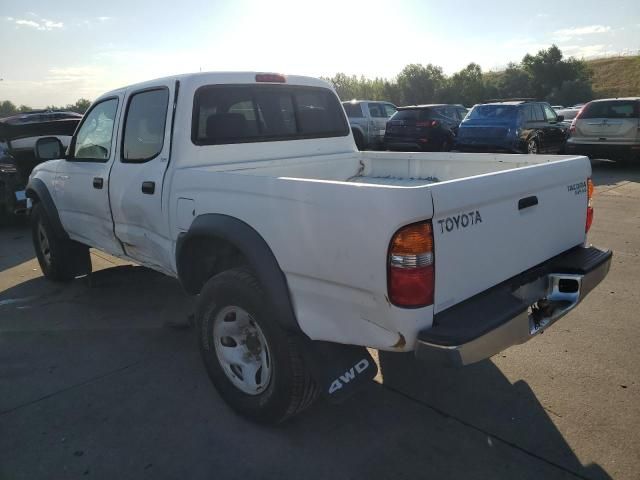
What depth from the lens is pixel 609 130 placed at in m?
11.9

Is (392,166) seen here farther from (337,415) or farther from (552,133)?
(552,133)

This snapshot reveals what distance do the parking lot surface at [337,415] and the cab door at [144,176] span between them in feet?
2.72

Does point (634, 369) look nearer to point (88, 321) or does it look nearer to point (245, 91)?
point (245, 91)

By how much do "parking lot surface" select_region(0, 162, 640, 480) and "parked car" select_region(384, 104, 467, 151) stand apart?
10099 mm

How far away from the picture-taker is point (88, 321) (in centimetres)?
445

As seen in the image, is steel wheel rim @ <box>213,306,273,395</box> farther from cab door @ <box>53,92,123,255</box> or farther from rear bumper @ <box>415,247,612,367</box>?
cab door @ <box>53,92,123,255</box>

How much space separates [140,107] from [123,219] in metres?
0.89

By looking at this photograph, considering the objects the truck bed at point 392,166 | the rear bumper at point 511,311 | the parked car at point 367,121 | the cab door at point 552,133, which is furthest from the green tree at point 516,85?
the rear bumper at point 511,311

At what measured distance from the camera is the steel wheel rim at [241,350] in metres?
2.80

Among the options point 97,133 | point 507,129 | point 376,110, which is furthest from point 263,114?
point 376,110

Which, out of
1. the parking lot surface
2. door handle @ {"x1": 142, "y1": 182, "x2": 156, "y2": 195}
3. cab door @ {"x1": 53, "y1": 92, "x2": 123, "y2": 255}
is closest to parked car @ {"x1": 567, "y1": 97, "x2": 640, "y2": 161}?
the parking lot surface

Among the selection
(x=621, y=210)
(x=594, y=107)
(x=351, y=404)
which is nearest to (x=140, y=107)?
(x=351, y=404)

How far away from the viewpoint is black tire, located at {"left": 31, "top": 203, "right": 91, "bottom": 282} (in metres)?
5.15

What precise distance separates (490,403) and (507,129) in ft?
32.9
